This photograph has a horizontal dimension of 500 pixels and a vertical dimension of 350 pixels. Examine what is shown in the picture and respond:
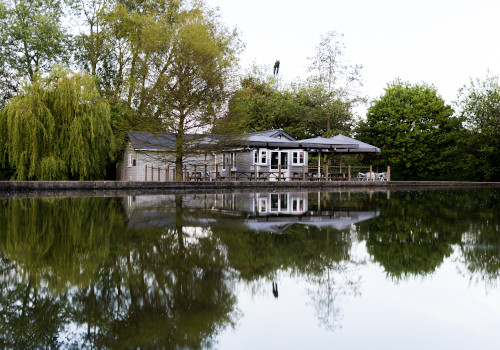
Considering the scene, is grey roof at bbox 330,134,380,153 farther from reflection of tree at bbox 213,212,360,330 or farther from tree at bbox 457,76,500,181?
reflection of tree at bbox 213,212,360,330

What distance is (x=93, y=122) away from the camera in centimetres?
2706

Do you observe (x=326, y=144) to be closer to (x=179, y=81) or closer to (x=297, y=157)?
(x=297, y=157)

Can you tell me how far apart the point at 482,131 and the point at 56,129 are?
31.7 m

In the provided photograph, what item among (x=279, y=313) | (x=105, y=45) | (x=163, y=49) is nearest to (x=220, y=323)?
(x=279, y=313)

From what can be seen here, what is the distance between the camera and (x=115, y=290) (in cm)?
405

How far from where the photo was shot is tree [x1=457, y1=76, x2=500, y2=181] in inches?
1558

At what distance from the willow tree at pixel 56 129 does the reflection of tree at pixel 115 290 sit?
1927 cm

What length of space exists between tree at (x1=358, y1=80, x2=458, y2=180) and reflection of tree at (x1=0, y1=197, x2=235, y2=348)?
1622 inches

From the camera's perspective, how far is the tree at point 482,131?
1558 inches

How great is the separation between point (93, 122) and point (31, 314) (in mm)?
24915

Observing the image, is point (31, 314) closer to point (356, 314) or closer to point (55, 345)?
point (55, 345)

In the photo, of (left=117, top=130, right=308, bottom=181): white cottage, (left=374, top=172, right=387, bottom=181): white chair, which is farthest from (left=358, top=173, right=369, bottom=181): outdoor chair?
(left=117, top=130, right=308, bottom=181): white cottage

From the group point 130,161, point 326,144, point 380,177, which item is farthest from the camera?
point 380,177

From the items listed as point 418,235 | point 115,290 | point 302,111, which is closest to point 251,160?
point 302,111
